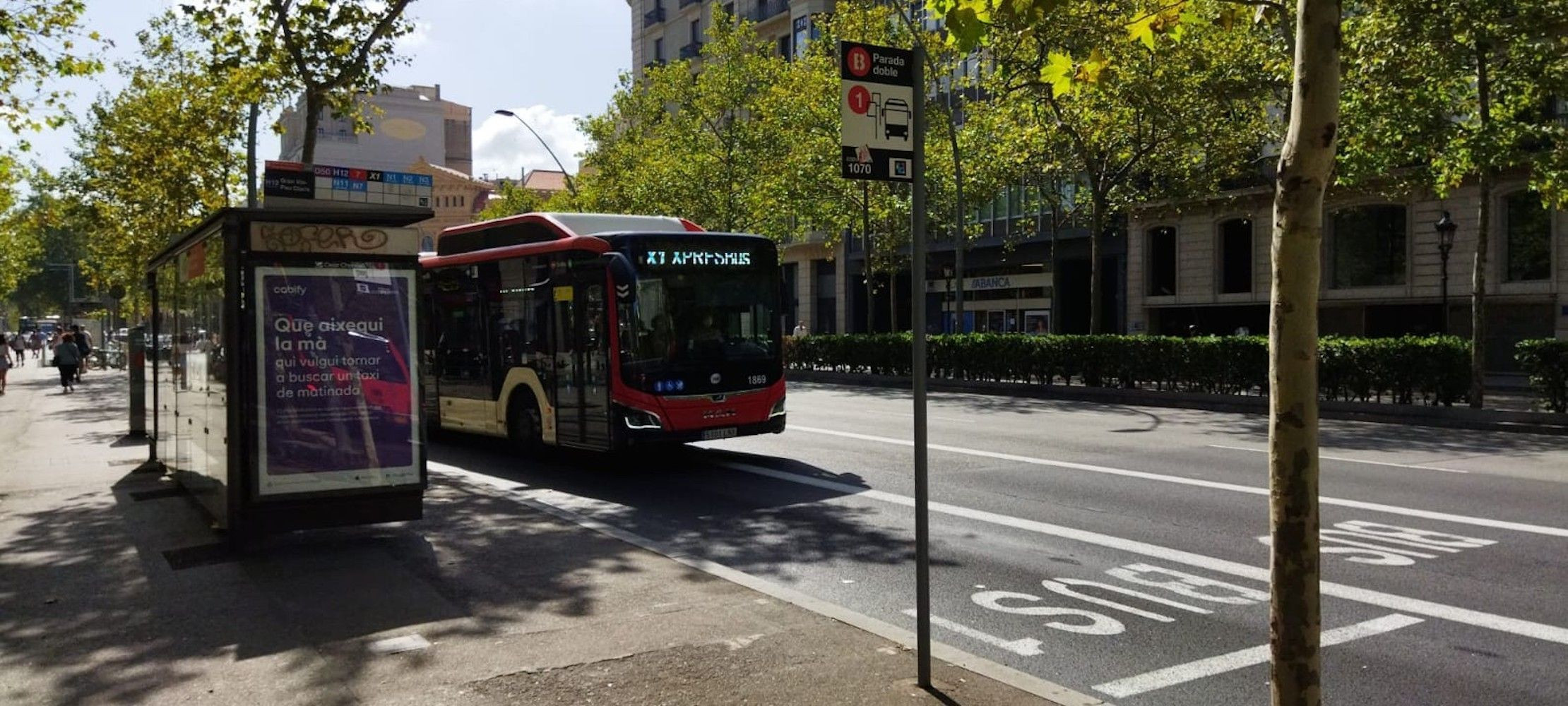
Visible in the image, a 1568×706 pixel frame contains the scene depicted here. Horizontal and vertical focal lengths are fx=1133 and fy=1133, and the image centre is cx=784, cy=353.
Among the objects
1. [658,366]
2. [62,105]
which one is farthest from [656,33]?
[658,366]

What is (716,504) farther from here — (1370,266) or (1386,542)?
(1370,266)

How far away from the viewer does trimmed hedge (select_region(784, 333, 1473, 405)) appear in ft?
61.9

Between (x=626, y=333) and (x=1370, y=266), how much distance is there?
2668 cm

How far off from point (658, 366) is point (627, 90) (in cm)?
3865

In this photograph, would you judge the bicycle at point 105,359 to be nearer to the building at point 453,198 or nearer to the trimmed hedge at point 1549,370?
the building at point 453,198

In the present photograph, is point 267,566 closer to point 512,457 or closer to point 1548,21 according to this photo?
point 512,457

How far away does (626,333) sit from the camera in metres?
11.8

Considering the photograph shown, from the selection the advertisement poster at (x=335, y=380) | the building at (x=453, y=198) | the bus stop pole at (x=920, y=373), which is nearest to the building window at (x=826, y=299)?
the advertisement poster at (x=335, y=380)

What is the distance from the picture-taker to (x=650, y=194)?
41250mm

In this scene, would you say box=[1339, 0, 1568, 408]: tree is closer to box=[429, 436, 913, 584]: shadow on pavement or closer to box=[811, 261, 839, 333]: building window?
box=[429, 436, 913, 584]: shadow on pavement

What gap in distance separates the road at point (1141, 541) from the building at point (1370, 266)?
1461 cm

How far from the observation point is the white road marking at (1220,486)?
8586 mm

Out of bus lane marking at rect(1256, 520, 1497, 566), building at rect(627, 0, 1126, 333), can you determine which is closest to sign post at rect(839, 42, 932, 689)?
bus lane marking at rect(1256, 520, 1497, 566)

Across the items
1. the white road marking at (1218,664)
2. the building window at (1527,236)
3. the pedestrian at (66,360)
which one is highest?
the building window at (1527,236)
